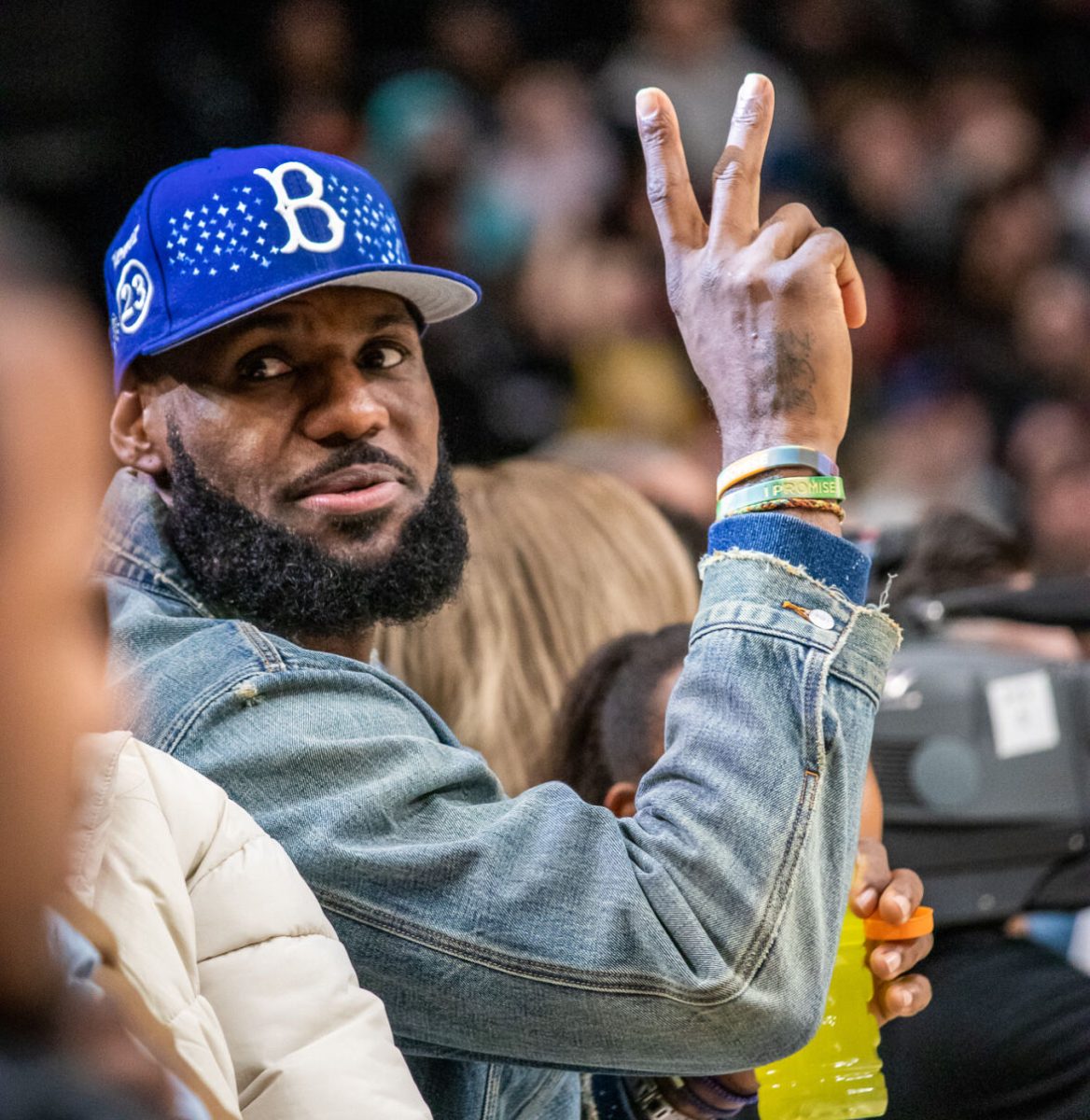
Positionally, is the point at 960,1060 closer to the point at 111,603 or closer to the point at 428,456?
the point at 428,456

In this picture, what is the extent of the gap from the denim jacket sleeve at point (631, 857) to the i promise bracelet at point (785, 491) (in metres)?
0.05

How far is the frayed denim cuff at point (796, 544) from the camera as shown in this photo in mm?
1298

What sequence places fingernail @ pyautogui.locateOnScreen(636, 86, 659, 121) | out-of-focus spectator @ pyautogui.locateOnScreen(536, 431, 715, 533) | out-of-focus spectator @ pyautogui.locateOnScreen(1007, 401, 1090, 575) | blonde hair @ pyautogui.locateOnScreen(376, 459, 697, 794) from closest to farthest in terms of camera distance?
fingernail @ pyautogui.locateOnScreen(636, 86, 659, 121) → blonde hair @ pyautogui.locateOnScreen(376, 459, 697, 794) → out-of-focus spectator @ pyautogui.locateOnScreen(536, 431, 715, 533) → out-of-focus spectator @ pyautogui.locateOnScreen(1007, 401, 1090, 575)

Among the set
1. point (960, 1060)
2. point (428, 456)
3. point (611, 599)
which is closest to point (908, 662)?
point (611, 599)

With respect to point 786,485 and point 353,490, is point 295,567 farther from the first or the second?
point 786,485

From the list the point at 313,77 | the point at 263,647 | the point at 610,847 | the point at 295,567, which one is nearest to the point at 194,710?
the point at 263,647

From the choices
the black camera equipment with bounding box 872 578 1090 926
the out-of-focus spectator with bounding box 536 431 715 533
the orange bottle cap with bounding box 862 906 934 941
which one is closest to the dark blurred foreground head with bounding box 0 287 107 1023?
the orange bottle cap with bounding box 862 906 934 941

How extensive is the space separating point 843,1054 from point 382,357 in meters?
0.87

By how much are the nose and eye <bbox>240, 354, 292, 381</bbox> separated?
4 centimetres

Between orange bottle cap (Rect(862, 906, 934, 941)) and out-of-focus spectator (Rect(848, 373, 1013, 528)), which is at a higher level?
out-of-focus spectator (Rect(848, 373, 1013, 528))

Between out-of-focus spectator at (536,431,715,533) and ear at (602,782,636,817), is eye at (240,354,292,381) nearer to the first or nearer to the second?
ear at (602,782,636,817)

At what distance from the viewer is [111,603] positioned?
148cm

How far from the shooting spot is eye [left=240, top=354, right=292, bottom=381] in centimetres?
154

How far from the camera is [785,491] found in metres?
1.30
